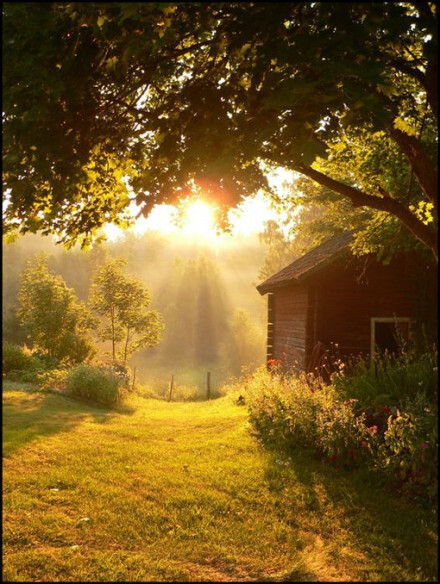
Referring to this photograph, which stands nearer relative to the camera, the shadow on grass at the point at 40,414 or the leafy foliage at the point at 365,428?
the leafy foliage at the point at 365,428

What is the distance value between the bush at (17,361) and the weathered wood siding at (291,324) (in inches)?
431

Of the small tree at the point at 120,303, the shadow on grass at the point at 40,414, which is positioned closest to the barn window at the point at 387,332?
the shadow on grass at the point at 40,414

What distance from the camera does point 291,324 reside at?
16.4 metres

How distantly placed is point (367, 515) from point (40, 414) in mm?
9680

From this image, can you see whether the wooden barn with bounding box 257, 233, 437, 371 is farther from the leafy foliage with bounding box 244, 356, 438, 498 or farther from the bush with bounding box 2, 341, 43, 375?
the bush with bounding box 2, 341, 43, 375

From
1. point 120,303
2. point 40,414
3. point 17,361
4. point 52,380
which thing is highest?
point 120,303

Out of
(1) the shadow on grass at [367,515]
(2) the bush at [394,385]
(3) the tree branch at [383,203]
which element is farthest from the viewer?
(2) the bush at [394,385]

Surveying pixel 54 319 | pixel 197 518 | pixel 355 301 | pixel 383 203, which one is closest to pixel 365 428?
pixel 197 518

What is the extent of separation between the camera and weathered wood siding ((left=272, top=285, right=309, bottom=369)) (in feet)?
48.5

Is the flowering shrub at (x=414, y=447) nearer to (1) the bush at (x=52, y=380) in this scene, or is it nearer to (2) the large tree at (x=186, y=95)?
(2) the large tree at (x=186, y=95)

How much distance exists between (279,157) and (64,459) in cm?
644

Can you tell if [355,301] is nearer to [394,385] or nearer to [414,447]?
[394,385]

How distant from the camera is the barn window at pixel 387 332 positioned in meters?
14.2

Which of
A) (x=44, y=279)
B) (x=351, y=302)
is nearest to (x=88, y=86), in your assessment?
(x=351, y=302)
